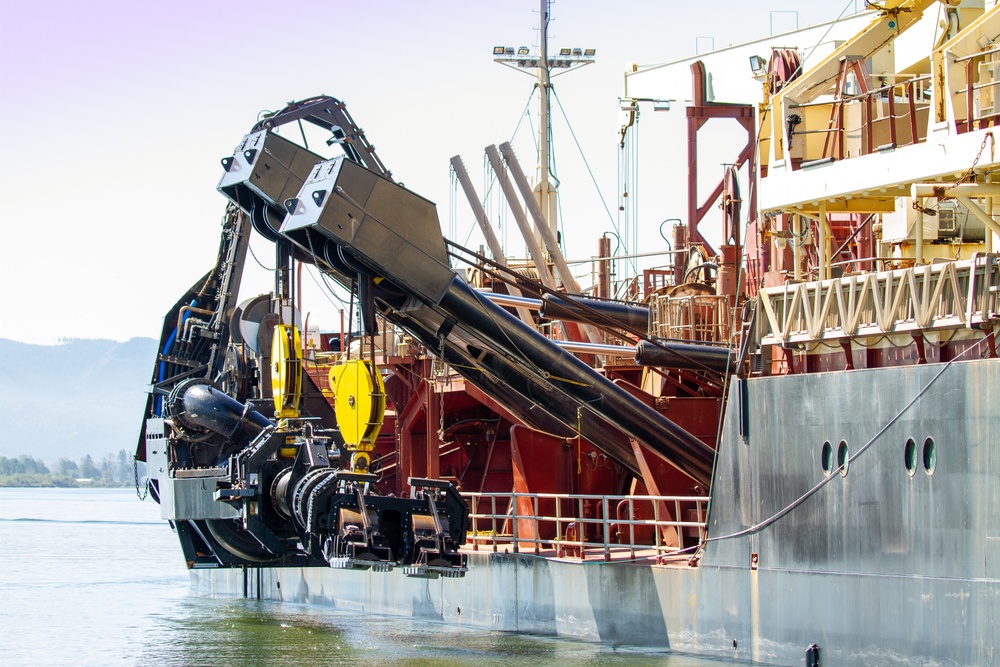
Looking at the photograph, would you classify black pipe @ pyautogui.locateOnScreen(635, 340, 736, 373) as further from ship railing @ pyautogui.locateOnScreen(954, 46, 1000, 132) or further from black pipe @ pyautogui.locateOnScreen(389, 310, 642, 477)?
ship railing @ pyautogui.locateOnScreen(954, 46, 1000, 132)

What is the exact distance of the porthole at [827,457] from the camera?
66.2 feet

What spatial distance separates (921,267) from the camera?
1892cm

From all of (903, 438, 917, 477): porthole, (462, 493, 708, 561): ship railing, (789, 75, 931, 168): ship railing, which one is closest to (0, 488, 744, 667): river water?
(462, 493, 708, 561): ship railing

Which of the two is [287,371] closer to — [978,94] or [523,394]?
[523,394]

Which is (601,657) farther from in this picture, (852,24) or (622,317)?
(852,24)

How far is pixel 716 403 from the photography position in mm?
27750

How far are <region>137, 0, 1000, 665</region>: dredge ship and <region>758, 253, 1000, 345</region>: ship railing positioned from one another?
0.04m

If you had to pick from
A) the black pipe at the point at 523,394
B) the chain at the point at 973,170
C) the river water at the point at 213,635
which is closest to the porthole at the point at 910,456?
the chain at the point at 973,170

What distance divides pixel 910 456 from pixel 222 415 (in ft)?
53.5

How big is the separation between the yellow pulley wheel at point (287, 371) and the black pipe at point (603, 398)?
294cm

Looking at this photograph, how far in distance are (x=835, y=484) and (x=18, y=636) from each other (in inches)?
808

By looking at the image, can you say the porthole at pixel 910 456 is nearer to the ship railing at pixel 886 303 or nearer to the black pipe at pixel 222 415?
the ship railing at pixel 886 303

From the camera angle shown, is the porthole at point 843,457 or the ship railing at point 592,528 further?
the ship railing at point 592,528

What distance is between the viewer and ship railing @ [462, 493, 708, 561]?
988 inches
